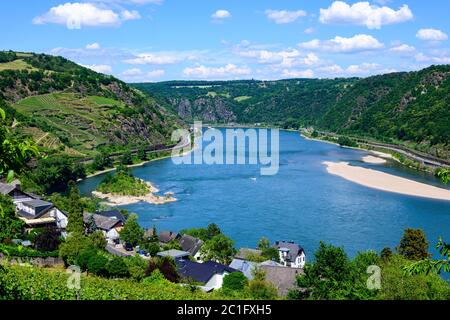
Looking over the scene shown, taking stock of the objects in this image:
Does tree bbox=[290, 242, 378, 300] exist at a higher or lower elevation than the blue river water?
higher

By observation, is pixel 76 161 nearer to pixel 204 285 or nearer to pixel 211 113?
pixel 204 285

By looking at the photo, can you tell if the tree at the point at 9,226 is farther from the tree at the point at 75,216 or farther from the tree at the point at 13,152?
the tree at the point at 13,152

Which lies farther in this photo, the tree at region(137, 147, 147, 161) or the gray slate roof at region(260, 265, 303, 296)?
the tree at region(137, 147, 147, 161)

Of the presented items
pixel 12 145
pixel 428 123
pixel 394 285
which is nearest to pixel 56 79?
pixel 428 123

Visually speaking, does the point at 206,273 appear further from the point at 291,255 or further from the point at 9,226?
the point at 9,226

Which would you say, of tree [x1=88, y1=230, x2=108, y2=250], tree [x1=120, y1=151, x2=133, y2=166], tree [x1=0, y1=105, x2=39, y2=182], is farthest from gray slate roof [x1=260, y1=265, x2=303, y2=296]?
tree [x1=120, y1=151, x2=133, y2=166]

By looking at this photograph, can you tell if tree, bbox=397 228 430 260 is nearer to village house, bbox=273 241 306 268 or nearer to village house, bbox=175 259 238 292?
village house, bbox=273 241 306 268

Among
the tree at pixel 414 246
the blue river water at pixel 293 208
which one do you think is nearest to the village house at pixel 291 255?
the blue river water at pixel 293 208
